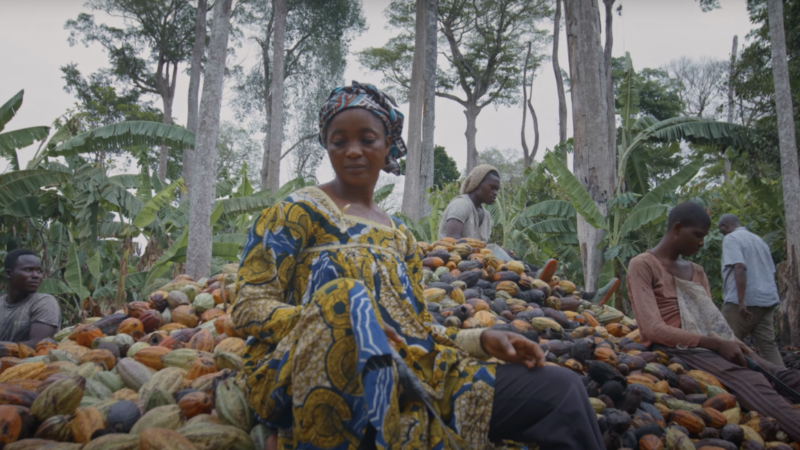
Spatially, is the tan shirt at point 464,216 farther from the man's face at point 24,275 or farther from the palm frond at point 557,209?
the man's face at point 24,275

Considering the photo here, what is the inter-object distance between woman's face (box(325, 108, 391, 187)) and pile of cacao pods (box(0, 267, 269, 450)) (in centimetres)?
81

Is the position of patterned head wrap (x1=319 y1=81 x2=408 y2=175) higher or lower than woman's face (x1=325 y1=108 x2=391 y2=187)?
higher

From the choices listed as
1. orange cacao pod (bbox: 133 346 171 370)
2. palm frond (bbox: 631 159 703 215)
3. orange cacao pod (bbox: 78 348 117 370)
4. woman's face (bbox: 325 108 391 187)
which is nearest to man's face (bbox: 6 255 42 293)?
orange cacao pod (bbox: 78 348 117 370)

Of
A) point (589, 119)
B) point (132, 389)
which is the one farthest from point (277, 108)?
point (132, 389)

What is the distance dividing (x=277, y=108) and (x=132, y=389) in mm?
9994

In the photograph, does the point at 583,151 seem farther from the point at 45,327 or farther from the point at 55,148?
the point at 55,148

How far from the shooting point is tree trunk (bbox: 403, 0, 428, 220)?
970 cm

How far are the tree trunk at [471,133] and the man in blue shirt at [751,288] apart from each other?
493 inches

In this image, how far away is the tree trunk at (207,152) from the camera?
6.08 metres

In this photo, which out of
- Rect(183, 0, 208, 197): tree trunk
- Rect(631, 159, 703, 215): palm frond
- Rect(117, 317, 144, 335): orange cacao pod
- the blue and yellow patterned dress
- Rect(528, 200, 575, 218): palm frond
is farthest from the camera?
Rect(183, 0, 208, 197): tree trunk

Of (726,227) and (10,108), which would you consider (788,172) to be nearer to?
(726,227)

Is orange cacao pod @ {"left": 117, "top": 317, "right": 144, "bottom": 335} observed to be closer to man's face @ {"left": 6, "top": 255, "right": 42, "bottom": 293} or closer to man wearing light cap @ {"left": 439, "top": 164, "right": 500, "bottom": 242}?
man's face @ {"left": 6, "top": 255, "right": 42, "bottom": 293}

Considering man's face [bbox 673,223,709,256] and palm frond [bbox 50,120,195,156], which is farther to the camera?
palm frond [bbox 50,120,195,156]

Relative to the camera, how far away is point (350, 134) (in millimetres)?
1738
